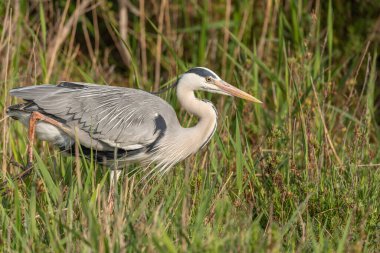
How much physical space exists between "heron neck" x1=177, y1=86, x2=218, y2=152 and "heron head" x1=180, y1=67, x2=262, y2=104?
2.3 inches

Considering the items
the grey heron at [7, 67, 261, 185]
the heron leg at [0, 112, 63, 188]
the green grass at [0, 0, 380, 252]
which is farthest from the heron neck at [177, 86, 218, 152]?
the heron leg at [0, 112, 63, 188]

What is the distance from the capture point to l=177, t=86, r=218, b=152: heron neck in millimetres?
4777

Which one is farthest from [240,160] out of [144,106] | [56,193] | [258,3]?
[258,3]

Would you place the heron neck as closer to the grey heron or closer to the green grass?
the grey heron

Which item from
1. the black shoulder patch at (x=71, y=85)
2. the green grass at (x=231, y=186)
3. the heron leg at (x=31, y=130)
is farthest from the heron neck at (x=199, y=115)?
the heron leg at (x=31, y=130)

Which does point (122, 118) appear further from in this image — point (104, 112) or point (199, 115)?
point (199, 115)

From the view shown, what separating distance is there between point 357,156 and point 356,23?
333 centimetres

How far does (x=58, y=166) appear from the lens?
484cm

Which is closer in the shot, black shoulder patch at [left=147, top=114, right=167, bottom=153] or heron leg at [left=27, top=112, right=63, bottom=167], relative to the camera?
heron leg at [left=27, top=112, right=63, bottom=167]

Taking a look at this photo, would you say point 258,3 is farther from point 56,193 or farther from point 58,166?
point 56,193

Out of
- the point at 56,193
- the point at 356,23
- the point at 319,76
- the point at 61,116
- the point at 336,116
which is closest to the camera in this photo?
the point at 56,193

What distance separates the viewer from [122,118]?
479cm

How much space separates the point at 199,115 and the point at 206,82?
0.20 m

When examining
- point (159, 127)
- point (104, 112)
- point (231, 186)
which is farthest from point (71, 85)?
point (231, 186)
